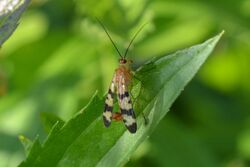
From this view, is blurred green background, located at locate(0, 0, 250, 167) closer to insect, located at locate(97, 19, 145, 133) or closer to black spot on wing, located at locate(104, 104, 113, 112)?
A: insect, located at locate(97, 19, 145, 133)

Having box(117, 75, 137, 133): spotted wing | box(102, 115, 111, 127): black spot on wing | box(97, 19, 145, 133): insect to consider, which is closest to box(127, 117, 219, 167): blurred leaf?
box(97, 19, 145, 133): insect

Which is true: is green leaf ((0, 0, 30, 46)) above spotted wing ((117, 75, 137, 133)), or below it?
above

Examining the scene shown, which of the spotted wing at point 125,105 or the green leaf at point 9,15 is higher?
the green leaf at point 9,15

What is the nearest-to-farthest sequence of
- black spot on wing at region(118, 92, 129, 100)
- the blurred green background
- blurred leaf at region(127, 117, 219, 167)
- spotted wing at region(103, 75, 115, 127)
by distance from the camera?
1. spotted wing at region(103, 75, 115, 127)
2. black spot on wing at region(118, 92, 129, 100)
3. the blurred green background
4. blurred leaf at region(127, 117, 219, 167)

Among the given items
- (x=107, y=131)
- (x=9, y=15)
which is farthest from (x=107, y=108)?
(x=9, y=15)

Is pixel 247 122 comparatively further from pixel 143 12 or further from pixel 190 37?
pixel 143 12

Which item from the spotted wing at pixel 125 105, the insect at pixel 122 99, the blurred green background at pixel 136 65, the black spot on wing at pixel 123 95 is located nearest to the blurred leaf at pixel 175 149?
the blurred green background at pixel 136 65

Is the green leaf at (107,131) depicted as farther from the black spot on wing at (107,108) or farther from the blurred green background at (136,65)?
the blurred green background at (136,65)
